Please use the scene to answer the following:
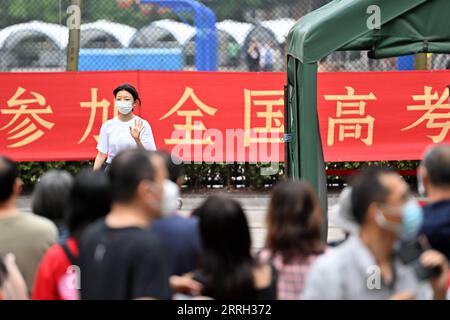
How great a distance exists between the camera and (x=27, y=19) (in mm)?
16891

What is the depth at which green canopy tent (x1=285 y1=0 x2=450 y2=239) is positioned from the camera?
8.38 meters

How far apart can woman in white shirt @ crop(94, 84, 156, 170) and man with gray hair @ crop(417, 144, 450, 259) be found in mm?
4767

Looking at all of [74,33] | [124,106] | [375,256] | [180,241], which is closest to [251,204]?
[74,33]

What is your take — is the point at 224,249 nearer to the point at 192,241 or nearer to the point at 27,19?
the point at 192,241

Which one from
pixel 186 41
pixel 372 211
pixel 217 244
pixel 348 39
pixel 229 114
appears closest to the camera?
pixel 372 211

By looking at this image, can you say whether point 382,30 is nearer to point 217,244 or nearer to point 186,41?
point 217,244

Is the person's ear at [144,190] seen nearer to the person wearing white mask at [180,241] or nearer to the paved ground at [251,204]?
the person wearing white mask at [180,241]

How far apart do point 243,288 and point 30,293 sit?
3.91 ft

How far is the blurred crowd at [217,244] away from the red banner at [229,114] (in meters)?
8.66

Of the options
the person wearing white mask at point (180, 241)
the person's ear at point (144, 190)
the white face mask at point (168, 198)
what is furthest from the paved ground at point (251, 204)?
the person's ear at point (144, 190)

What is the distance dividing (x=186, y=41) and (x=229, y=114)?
3681 mm

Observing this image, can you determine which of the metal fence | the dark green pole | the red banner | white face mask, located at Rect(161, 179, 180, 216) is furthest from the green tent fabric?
the metal fence

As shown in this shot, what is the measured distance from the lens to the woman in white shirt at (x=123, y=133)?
30.9ft

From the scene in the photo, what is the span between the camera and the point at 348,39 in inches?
330
